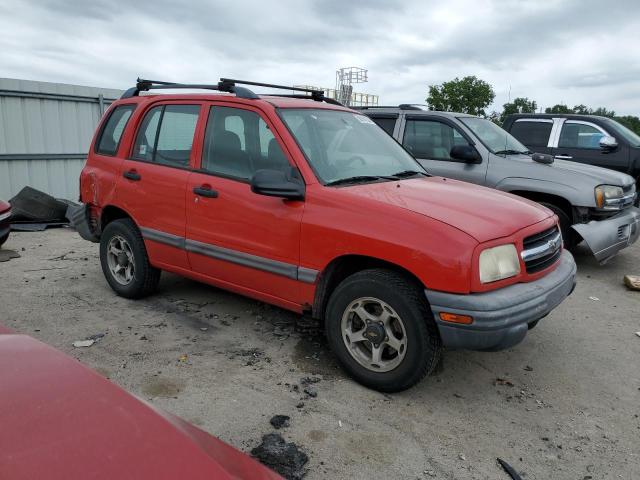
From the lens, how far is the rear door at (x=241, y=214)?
3.74 meters

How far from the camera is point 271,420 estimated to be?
3.11 metres

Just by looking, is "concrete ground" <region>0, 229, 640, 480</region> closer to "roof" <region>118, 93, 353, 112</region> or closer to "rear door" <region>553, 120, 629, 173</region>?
"roof" <region>118, 93, 353, 112</region>

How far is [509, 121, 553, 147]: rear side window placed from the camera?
895 cm

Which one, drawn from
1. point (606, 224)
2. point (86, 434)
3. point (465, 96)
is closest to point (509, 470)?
point (86, 434)

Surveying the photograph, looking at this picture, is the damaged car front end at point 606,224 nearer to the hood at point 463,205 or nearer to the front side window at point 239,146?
the hood at point 463,205

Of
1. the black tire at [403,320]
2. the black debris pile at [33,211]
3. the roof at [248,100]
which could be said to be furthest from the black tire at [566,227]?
the black debris pile at [33,211]

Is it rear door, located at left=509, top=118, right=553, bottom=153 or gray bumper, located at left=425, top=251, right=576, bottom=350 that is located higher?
rear door, located at left=509, top=118, right=553, bottom=153

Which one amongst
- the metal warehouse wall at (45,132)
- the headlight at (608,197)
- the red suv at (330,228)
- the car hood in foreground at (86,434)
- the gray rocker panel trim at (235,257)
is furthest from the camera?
the metal warehouse wall at (45,132)

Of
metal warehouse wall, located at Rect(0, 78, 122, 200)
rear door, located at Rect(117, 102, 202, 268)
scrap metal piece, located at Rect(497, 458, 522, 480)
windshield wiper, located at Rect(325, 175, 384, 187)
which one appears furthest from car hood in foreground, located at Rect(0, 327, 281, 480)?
metal warehouse wall, located at Rect(0, 78, 122, 200)

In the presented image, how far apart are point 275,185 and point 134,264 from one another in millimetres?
2107

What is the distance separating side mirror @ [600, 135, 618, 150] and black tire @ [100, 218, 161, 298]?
7.18 m

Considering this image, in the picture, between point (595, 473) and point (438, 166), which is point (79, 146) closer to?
point (438, 166)

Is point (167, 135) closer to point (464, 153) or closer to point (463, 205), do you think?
point (463, 205)

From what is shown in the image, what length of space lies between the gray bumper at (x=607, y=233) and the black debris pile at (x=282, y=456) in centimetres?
457
